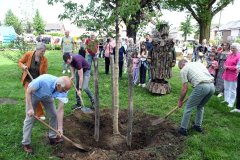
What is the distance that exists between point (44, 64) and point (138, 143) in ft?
9.17

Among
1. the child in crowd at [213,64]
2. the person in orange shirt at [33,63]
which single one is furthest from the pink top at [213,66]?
the person in orange shirt at [33,63]

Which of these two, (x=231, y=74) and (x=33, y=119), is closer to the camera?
(x=33, y=119)

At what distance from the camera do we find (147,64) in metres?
12.0

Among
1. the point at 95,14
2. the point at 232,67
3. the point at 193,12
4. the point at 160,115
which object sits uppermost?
the point at 193,12

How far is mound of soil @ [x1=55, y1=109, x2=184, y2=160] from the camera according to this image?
18.2 ft

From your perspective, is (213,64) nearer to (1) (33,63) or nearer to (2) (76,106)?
(2) (76,106)

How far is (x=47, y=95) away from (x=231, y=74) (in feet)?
19.1

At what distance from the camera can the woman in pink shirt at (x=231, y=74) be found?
8.70 metres

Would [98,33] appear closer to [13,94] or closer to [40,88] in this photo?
[40,88]

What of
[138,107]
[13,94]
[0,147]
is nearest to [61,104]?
[0,147]

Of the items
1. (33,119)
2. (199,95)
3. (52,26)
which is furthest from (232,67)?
(52,26)

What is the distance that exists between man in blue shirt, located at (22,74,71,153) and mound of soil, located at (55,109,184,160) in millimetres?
577

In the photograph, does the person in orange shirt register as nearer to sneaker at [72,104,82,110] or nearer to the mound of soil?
the mound of soil

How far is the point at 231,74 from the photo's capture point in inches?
350
